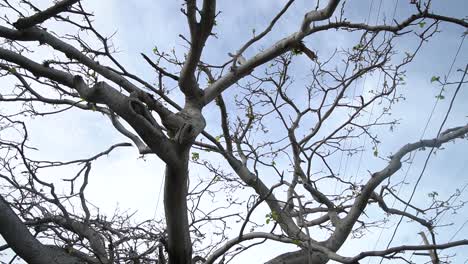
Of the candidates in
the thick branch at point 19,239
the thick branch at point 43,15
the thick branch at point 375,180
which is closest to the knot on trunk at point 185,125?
the thick branch at point 43,15

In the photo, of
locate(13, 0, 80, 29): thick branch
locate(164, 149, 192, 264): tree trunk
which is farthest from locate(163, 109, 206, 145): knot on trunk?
locate(13, 0, 80, 29): thick branch

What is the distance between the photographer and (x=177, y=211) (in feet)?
11.1

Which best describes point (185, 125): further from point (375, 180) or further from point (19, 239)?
point (375, 180)

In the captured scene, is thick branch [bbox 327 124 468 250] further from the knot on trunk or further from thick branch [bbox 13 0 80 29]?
thick branch [bbox 13 0 80 29]

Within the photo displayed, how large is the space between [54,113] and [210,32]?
8.12ft

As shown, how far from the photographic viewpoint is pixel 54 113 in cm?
478

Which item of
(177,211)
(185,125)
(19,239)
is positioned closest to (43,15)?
(185,125)

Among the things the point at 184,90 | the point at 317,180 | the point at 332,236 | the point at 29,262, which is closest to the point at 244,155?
the point at 317,180

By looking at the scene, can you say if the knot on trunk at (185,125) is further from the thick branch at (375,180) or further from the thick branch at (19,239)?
the thick branch at (375,180)

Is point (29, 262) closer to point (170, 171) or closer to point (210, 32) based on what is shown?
point (170, 171)

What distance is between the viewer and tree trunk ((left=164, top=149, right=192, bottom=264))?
3305 millimetres

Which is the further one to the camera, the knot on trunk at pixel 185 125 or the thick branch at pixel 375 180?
the thick branch at pixel 375 180

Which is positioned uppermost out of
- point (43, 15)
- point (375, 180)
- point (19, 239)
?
point (43, 15)

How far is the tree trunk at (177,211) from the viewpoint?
130 inches
